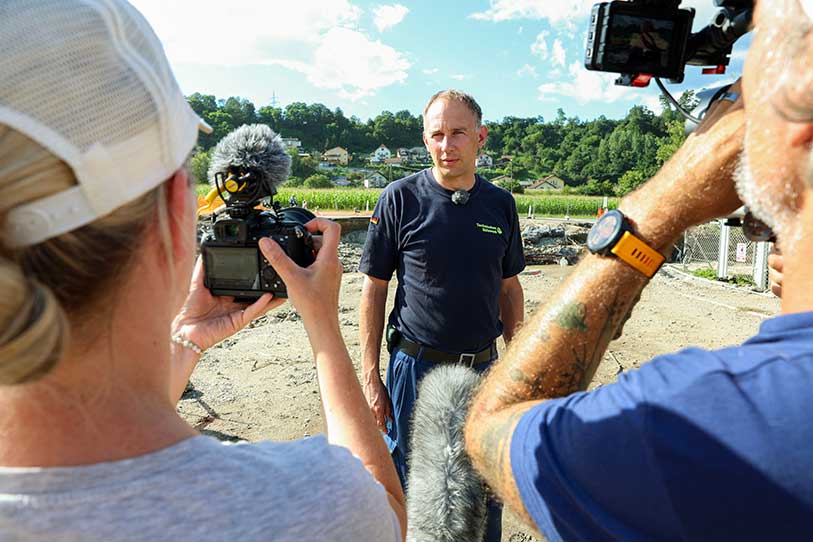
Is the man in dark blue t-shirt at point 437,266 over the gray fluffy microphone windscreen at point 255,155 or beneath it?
beneath

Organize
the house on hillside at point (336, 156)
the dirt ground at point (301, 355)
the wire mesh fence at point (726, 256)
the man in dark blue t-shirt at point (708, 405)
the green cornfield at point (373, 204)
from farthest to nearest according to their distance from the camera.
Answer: the house on hillside at point (336, 156), the green cornfield at point (373, 204), the wire mesh fence at point (726, 256), the dirt ground at point (301, 355), the man in dark blue t-shirt at point (708, 405)

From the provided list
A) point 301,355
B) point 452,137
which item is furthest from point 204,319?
point 301,355

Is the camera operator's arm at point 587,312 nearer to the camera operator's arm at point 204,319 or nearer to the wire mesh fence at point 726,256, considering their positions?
the camera operator's arm at point 204,319

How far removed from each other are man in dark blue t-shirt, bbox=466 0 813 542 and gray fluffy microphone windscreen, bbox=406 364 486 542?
0.16 metres

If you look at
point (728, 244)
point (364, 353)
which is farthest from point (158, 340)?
point (728, 244)

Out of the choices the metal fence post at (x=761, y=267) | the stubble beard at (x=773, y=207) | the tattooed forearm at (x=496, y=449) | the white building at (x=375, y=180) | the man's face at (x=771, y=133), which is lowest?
the white building at (x=375, y=180)

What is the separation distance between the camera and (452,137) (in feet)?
11.7

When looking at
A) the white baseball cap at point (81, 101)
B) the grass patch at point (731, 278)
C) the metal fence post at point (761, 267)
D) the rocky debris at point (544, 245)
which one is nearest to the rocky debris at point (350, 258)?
the rocky debris at point (544, 245)

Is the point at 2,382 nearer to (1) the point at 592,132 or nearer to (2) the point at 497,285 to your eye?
(2) the point at 497,285

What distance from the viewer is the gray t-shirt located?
29.3 inches

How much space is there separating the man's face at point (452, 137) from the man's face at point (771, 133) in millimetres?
2460

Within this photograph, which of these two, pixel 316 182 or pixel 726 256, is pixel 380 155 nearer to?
pixel 316 182

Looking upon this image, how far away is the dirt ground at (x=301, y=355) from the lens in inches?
218

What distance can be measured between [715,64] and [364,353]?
2450 millimetres
